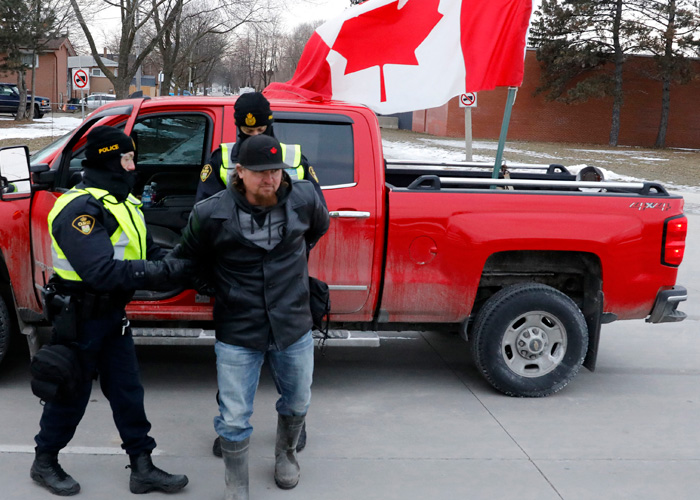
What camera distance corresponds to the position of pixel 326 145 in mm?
4855

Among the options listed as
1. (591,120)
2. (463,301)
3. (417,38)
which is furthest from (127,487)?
(591,120)

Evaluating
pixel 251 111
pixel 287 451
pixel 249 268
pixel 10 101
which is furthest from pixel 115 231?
pixel 10 101

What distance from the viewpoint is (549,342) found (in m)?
5.00

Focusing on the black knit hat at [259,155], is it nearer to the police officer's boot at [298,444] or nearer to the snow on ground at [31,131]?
the police officer's boot at [298,444]

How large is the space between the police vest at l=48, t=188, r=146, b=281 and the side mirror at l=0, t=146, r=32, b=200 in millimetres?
1168

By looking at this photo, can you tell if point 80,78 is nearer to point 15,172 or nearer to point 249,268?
point 15,172

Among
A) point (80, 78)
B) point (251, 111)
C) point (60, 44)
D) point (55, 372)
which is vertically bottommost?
point (55, 372)

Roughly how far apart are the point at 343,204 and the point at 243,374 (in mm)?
1662

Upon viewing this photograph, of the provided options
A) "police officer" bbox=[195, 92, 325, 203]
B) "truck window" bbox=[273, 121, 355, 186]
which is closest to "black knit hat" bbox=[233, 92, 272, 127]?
"police officer" bbox=[195, 92, 325, 203]

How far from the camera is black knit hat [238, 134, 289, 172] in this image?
122 inches

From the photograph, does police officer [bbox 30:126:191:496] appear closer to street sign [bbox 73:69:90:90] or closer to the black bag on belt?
the black bag on belt

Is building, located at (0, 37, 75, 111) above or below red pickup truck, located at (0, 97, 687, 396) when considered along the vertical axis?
above

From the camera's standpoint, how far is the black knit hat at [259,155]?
309 centimetres

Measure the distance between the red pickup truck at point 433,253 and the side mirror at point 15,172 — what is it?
25mm
